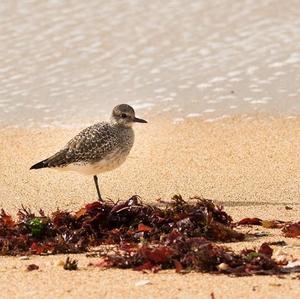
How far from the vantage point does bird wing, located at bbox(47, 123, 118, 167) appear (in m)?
7.81

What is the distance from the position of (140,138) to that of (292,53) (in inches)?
113

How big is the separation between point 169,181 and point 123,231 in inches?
74.0

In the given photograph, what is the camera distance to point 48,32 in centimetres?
1259

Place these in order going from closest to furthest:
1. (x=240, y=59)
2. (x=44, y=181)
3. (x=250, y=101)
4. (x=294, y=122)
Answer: (x=44, y=181), (x=294, y=122), (x=250, y=101), (x=240, y=59)

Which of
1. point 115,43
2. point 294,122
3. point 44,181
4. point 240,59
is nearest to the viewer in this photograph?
point 44,181

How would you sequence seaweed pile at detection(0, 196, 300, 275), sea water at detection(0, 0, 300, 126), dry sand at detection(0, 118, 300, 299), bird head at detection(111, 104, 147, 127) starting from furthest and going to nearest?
sea water at detection(0, 0, 300, 126) → bird head at detection(111, 104, 147, 127) → seaweed pile at detection(0, 196, 300, 275) → dry sand at detection(0, 118, 300, 299)

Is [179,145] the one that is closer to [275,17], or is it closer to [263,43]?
[263,43]

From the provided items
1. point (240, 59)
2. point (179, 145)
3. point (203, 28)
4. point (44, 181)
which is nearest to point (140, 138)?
point (179, 145)

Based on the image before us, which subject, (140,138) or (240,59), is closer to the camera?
(140,138)

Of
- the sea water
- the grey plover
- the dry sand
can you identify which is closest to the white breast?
the grey plover

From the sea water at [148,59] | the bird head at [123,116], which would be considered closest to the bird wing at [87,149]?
the bird head at [123,116]

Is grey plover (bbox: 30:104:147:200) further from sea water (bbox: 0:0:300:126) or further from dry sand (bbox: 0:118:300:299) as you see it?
sea water (bbox: 0:0:300:126)

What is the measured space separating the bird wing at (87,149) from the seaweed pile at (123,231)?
1358mm

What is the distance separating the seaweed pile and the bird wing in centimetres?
136
